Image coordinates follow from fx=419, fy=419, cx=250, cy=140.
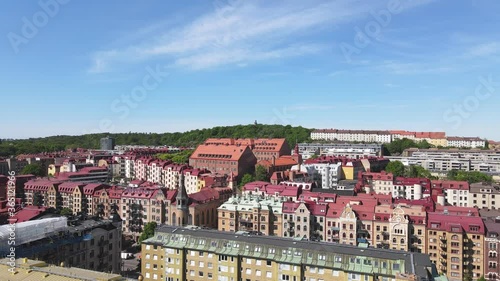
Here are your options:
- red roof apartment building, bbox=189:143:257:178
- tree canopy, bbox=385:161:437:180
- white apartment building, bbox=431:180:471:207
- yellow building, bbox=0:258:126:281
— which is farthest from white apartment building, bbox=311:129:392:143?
yellow building, bbox=0:258:126:281

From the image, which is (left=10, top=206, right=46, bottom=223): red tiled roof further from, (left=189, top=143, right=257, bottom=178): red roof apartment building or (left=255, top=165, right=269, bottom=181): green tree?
(left=189, top=143, right=257, bottom=178): red roof apartment building

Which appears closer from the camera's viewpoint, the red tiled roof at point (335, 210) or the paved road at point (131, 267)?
the paved road at point (131, 267)

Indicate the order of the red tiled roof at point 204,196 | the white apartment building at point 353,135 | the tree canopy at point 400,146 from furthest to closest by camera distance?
the white apartment building at point 353,135 → the tree canopy at point 400,146 → the red tiled roof at point 204,196

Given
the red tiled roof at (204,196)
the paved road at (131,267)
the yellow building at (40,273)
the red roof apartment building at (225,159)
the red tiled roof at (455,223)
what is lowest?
the paved road at (131,267)

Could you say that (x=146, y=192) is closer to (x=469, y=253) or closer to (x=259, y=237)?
(x=259, y=237)

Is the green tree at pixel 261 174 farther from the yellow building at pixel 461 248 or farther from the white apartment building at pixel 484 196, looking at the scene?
the yellow building at pixel 461 248

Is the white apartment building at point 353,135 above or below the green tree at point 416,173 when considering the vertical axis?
above

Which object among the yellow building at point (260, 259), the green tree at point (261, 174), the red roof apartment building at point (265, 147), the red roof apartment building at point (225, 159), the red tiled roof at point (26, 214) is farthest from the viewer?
the red roof apartment building at point (265, 147)

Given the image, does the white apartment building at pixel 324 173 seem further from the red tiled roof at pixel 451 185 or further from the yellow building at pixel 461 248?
the yellow building at pixel 461 248

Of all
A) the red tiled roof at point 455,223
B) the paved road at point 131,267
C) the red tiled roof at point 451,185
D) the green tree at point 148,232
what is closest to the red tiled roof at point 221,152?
the red tiled roof at point 451,185

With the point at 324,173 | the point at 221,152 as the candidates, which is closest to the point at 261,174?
the point at 324,173
